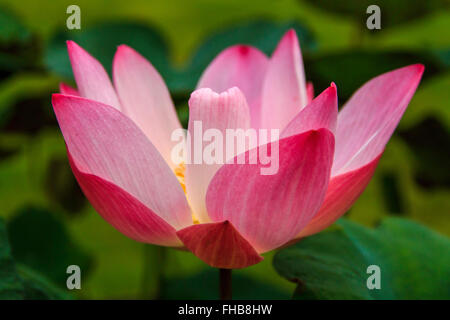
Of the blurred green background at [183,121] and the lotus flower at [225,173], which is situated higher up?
the blurred green background at [183,121]

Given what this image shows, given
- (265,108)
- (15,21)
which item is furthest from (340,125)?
(15,21)

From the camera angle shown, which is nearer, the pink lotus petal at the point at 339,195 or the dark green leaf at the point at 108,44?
the pink lotus petal at the point at 339,195

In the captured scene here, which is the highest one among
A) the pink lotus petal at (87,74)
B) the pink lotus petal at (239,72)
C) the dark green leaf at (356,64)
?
the dark green leaf at (356,64)

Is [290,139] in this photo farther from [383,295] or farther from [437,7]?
[437,7]

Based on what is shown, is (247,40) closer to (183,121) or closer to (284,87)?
(183,121)

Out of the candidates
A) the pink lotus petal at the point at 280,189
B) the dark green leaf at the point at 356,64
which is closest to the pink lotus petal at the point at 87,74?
the pink lotus petal at the point at 280,189

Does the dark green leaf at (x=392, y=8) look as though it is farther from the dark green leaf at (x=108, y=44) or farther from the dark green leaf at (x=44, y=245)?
the dark green leaf at (x=44, y=245)

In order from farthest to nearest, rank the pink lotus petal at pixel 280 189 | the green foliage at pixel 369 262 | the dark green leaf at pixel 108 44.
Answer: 1. the dark green leaf at pixel 108 44
2. the green foliage at pixel 369 262
3. the pink lotus petal at pixel 280 189
